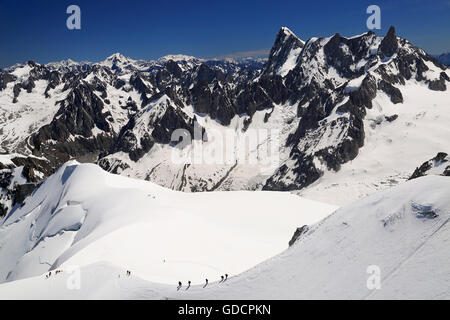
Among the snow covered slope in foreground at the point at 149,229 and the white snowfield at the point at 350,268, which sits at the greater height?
the white snowfield at the point at 350,268

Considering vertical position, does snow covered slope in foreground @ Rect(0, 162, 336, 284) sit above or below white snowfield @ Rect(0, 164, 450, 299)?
below

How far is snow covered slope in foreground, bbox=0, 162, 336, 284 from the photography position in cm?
4694

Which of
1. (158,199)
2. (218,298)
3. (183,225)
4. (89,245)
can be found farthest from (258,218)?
(218,298)

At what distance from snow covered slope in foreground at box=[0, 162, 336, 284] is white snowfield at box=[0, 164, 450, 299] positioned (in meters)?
5.95

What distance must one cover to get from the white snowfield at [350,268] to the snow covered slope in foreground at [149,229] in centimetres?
595

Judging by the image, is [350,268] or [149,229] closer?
[350,268]

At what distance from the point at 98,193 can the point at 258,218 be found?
4581cm

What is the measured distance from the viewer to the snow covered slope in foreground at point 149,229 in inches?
1848

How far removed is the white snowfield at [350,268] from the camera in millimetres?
25156

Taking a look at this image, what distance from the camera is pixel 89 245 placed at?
51.3 metres

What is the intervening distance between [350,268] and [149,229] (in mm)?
39455

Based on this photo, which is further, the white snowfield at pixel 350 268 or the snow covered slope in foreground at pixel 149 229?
the snow covered slope in foreground at pixel 149 229

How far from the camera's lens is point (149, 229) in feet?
190
